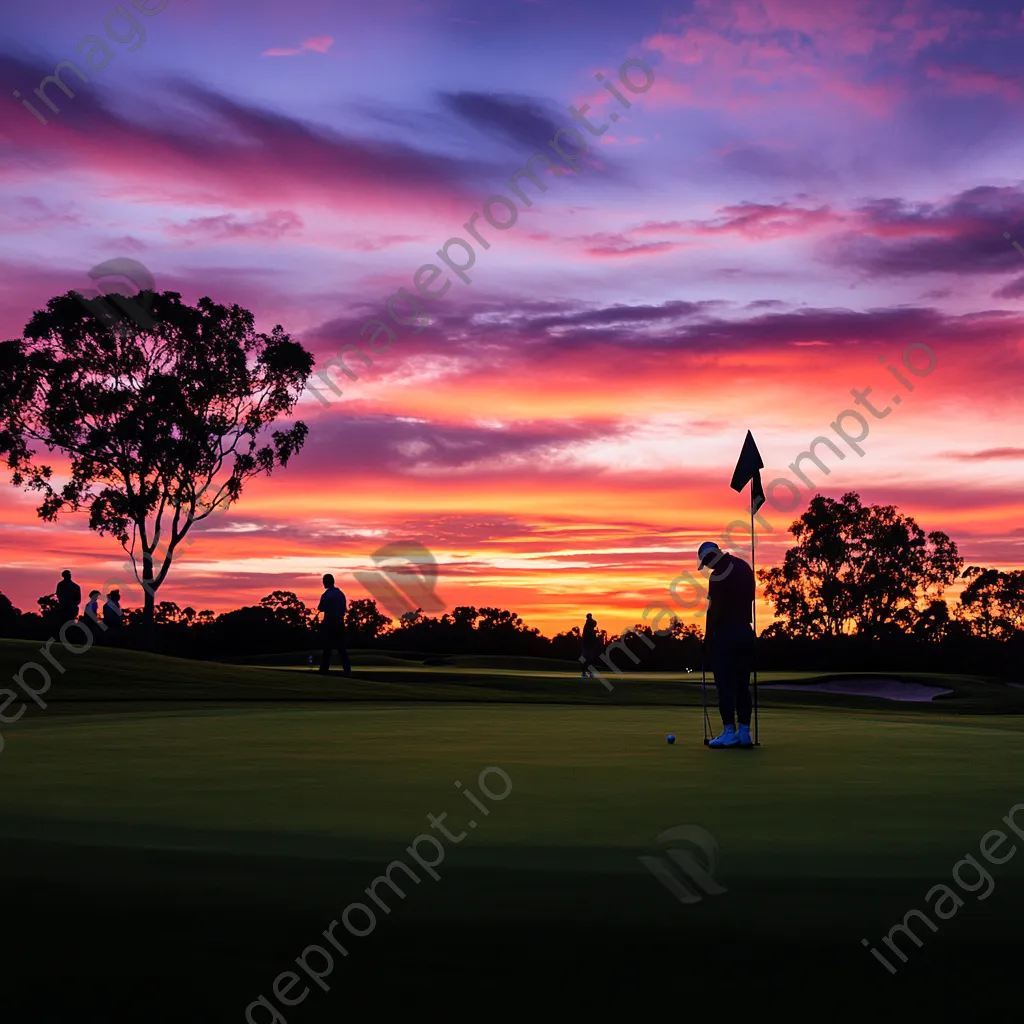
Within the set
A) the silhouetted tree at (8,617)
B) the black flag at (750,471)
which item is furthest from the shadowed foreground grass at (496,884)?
the silhouetted tree at (8,617)

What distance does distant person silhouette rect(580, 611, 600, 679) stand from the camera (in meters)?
38.7

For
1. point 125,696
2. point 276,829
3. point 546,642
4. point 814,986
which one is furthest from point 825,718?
point 546,642

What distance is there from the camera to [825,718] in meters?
25.1

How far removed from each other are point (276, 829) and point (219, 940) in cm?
308

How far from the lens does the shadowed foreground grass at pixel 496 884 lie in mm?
5156

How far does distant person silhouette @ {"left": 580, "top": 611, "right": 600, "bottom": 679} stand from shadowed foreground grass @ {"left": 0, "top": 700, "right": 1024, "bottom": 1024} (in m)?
24.1

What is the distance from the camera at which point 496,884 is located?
7023 millimetres

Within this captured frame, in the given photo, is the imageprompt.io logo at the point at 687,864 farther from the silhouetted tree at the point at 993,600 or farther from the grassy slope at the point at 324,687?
the silhouetted tree at the point at 993,600

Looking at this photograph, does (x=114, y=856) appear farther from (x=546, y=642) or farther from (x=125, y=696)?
(x=546, y=642)

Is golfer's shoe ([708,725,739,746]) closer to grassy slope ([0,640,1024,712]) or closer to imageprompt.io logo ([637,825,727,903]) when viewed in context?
imageprompt.io logo ([637,825,727,903])

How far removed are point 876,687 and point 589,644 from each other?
1038 cm

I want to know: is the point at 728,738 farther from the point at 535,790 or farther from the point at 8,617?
the point at 8,617

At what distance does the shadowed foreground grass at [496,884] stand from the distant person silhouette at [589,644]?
79.2ft

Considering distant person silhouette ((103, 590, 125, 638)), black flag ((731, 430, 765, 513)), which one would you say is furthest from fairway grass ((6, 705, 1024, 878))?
distant person silhouette ((103, 590, 125, 638))
